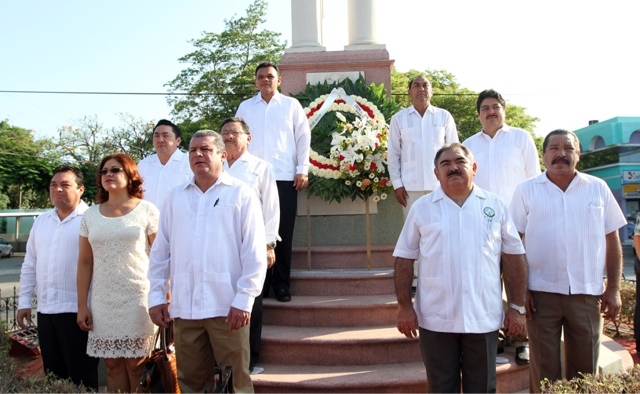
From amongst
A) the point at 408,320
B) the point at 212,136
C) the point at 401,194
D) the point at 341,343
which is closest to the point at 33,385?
the point at 212,136

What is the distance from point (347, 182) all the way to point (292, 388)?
2.71 meters

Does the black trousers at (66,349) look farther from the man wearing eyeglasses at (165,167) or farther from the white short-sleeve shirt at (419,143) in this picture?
the white short-sleeve shirt at (419,143)

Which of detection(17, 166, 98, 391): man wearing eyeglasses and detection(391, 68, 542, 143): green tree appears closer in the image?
detection(17, 166, 98, 391): man wearing eyeglasses

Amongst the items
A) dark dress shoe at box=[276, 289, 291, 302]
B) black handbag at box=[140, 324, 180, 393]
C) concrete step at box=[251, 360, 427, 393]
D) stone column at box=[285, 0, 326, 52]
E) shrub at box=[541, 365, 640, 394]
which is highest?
stone column at box=[285, 0, 326, 52]

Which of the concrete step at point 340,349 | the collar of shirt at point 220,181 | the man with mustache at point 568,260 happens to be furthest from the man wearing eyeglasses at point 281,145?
the man with mustache at point 568,260

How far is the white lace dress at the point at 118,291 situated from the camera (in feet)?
12.0

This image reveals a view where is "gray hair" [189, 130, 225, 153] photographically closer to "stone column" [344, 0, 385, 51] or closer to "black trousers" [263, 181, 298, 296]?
"black trousers" [263, 181, 298, 296]

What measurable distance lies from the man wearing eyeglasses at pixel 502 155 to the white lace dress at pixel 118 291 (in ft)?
9.61

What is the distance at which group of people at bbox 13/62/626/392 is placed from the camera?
3.14 metres

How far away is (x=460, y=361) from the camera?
3221 mm

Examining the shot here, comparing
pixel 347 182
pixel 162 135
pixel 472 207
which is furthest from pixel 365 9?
pixel 472 207

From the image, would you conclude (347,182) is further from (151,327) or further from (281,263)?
(151,327)

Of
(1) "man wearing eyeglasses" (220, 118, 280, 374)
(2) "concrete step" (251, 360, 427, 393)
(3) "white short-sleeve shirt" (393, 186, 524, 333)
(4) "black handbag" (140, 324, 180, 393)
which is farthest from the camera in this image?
(1) "man wearing eyeglasses" (220, 118, 280, 374)

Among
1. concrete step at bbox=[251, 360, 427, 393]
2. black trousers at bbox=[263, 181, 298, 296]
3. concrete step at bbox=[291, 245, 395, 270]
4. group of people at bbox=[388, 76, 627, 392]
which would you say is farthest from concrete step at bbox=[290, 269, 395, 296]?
group of people at bbox=[388, 76, 627, 392]
